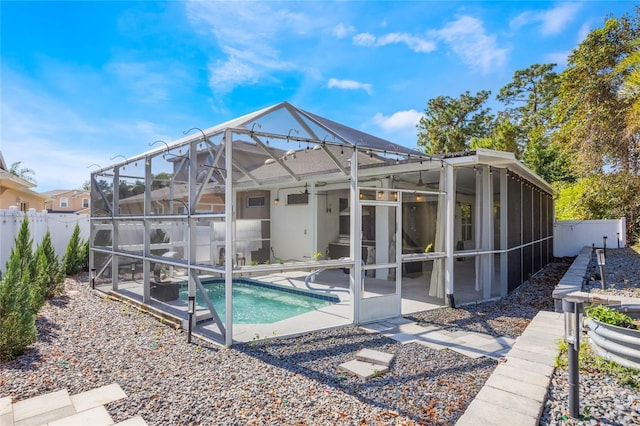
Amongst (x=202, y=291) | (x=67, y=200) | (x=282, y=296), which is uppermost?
(x=67, y=200)

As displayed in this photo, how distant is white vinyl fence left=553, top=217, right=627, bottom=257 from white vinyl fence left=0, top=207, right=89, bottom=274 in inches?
729

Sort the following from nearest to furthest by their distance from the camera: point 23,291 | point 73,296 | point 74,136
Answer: point 23,291 → point 73,296 → point 74,136

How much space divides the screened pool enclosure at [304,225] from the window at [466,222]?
1.48m

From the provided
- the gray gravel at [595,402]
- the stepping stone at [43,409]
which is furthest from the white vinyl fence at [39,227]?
the gray gravel at [595,402]

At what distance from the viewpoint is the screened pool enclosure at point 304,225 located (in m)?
5.22

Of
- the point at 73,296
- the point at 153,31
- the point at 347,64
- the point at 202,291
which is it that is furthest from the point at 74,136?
the point at 202,291

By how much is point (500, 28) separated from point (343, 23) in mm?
4502

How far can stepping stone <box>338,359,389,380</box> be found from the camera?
3656mm

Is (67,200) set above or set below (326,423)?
above

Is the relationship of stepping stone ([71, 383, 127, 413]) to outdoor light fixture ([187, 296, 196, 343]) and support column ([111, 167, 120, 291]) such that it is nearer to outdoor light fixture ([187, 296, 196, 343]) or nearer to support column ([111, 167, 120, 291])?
outdoor light fixture ([187, 296, 196, 343])

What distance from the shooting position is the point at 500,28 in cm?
984

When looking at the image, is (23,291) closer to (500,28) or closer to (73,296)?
(73,296)

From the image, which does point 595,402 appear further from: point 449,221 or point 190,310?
point 190,310

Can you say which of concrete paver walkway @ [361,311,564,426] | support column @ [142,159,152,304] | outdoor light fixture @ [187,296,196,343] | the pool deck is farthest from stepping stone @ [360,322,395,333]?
support column @ [142,159,152,304]
